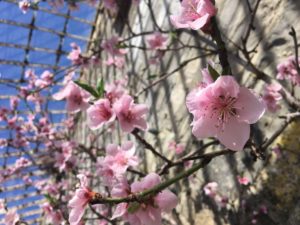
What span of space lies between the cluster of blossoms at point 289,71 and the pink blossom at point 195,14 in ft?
2.72

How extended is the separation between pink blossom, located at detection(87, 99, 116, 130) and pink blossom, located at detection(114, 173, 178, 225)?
1.41 ft

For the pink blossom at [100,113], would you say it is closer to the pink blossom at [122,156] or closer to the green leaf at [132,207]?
the pink blossom at [122,156]

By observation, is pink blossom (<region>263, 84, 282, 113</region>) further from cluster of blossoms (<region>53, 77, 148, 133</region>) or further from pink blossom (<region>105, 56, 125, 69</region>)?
pink blossom (<region>105, 56, 125, 69</region>)

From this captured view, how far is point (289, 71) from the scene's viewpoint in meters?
1.81

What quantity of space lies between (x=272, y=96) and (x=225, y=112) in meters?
0.89

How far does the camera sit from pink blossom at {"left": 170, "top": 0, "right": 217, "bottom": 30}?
1.00 meters

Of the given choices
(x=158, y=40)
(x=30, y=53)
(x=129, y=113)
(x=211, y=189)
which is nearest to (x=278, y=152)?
(x=211, y=189)

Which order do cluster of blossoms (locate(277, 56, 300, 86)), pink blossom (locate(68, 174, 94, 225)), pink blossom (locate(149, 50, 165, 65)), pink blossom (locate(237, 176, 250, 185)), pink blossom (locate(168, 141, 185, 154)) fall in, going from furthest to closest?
pink blossom (locate(149, 50, 165, 65))
pink blossom (locate(168, 141, 185, 154))
pink blossom (locate(237, 176, 250, 185))
cluster of blossoms (locate(277, 56, 300, 86))
pink blossom (locate(68, 174, 94, 225))

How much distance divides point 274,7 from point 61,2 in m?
1.45

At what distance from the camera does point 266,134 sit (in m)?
1.92

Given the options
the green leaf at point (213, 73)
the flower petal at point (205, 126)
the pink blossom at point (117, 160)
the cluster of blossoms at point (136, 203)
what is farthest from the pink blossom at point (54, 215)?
the green leaf at point (213, 73)

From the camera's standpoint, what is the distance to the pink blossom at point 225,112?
959mm

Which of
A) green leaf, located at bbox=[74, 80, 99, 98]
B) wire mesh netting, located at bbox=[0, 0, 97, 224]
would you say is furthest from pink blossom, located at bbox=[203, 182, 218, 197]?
wire mesh netting, located at bbox=[0, 0, 97, 224]

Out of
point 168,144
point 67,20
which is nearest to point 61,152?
point 168,144
